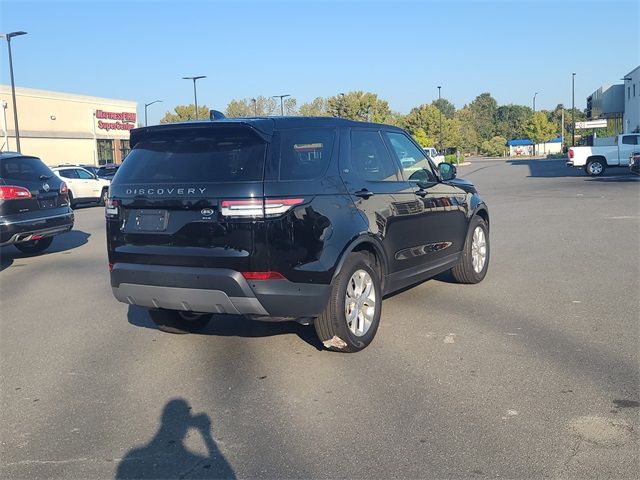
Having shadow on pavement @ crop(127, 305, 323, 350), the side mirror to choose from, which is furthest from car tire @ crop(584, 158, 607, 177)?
shadow on pavement @ crop(127, 305, 323, 350)

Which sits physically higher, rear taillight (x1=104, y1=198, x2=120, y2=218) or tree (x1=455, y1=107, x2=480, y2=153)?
tree (x1=455, y1=107, x2=480, y2=153)

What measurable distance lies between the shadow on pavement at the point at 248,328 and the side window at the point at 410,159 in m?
1.79

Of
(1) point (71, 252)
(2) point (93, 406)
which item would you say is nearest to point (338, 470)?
(2) point (93, 406)

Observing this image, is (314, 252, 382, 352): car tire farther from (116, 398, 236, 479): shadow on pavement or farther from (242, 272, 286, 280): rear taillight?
(116, 398, 236, 479): shadow on pavement

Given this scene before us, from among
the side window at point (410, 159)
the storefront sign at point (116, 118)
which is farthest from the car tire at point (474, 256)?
the storefront sign at point (116, 118)

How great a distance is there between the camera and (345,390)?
15.0ft

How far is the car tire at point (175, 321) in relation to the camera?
6089 mm

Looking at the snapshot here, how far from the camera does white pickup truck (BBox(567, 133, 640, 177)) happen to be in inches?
1217

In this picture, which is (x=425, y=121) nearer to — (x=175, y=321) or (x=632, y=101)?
(x=632, y=101)

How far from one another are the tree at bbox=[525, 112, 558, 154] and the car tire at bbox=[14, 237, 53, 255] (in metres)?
99.1

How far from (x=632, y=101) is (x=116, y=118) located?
1694 inches

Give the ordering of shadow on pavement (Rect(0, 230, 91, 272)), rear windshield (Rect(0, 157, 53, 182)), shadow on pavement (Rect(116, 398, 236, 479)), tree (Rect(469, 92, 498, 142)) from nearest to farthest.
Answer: shadow on pavement (Rect(116, 398, 236, 479)) → rear windshield (Rect(0, 157, 53, 182)) → shadow on pavement (Rect(0, 230, 91, 272)) → tree (Rect(469, 92, 498, 142))

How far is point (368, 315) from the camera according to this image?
553 cm

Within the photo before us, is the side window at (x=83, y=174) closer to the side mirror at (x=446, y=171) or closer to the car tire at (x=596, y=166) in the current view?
the side mirror at (x=446, y=171)
